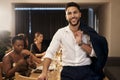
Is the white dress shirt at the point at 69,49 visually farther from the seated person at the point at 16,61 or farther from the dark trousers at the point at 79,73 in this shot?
the seated person at the point at 16,61

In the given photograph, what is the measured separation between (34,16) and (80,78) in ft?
30.2

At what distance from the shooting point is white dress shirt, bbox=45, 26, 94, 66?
2139 millimetres

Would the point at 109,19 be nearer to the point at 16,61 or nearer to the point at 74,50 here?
the point at 16,61

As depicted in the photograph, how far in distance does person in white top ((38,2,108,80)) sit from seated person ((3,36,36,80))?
2.63ft

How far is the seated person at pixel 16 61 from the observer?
286cm

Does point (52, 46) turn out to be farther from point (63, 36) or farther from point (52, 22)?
point (52, 22)

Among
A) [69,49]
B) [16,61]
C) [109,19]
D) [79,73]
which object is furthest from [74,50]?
[109,19]

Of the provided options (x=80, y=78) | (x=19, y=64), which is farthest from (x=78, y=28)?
(x=19, y=64)

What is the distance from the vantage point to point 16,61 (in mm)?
3016

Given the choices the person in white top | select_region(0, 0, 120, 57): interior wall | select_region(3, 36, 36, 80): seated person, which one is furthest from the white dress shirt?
select_region(0, 0, 120, 57): interior wall

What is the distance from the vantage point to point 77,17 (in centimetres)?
210

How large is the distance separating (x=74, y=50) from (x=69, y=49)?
41 millimetres

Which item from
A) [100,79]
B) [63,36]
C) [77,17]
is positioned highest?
[77,17]

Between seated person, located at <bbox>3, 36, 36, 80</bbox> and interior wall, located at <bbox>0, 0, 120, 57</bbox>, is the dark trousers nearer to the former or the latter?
seated person, located at <bbox>3, 36, 36, 80</bbox>
